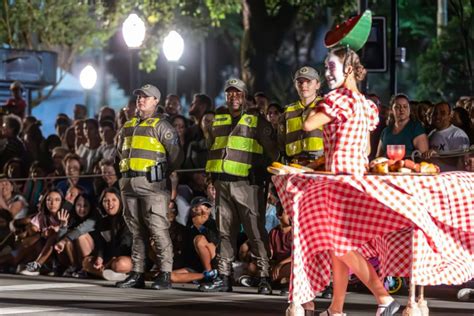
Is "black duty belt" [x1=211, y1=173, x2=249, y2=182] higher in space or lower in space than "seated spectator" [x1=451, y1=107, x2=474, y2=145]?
lower

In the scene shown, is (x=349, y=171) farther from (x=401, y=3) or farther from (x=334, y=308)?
(x=401, y=3)

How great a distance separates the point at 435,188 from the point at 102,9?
31012 millimetres

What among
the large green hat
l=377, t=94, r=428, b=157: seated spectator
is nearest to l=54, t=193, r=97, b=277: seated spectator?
l=377, t=94, r=428, b=157: seated spectator

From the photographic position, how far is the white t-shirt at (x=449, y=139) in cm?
1555

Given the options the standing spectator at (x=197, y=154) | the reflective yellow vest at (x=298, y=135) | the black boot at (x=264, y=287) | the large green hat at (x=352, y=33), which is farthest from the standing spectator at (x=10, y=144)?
the large green hat at (x=352, y=33)

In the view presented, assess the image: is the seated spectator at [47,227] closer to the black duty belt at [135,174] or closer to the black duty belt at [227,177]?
the black duty belt at [135,174]

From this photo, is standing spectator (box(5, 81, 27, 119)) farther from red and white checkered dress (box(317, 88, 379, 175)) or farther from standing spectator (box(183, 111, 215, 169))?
red and white checkered dress (box(317, 88, 379, 175))

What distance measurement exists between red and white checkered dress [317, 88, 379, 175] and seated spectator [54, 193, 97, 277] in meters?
6.48

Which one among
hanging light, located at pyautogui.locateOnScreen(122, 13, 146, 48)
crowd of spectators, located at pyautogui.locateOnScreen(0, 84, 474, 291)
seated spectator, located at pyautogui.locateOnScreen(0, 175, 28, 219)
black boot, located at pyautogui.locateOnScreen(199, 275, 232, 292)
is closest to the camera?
black boot, located at pyautogui.locateOnScreen(199, 275, 232, 292)

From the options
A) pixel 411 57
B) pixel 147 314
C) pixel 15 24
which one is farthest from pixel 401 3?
pixel 147 314

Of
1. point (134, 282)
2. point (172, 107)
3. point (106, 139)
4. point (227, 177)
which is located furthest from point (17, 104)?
point (227, 177)

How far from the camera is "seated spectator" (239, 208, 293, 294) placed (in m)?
15.4

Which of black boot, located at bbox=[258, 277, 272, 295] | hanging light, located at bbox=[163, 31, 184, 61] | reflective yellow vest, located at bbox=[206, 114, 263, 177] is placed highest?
hanging light, located at bbox=[163, 31, 184, 61]

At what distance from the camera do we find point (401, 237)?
37.4 feet
